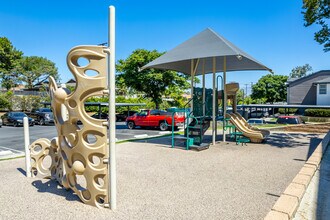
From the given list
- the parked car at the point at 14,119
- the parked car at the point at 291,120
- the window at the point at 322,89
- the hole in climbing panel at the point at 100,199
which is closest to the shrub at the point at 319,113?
the window at the point at 322,89

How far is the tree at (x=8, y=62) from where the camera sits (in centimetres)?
3716

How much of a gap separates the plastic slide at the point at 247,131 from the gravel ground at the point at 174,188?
1906 mm

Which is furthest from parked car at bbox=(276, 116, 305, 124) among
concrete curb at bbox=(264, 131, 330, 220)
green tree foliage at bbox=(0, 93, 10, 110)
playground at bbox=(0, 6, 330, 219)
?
green tree foliage at bbox=(0, 93, 10, 110)

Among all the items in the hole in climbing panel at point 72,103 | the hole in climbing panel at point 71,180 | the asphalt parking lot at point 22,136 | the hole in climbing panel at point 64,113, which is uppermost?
the hole in climbing panel at point 72,103

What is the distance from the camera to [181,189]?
4207mm

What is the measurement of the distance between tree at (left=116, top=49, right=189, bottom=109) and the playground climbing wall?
2127 cm

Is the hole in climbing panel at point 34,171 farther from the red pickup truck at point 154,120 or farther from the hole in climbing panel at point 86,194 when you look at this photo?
the red pickup truck at point 154,120

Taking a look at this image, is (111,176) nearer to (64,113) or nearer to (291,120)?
(64,113)

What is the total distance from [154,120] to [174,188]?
1225 centimetres

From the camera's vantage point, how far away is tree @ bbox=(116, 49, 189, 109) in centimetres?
2536

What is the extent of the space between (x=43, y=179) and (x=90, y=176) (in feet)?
6.29

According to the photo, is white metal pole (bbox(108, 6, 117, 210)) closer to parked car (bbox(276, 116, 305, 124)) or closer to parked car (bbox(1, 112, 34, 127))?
parked car (bbox(276, 116, 305, 124))

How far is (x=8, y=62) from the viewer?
38500 mm

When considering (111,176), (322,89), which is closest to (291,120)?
(322,89)
